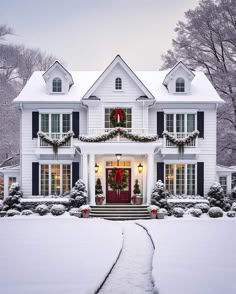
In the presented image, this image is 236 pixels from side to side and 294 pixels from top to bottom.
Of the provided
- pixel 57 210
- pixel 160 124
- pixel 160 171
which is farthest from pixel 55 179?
pixel 160 124

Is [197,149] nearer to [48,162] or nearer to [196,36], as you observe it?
[48,162]

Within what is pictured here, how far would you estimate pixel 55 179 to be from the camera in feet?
92.1

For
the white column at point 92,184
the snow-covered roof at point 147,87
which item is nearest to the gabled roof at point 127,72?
the snow-covered roof at point 147,87

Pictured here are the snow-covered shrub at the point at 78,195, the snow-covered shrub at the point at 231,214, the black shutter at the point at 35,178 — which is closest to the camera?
the snow-covered shrub at the point at 231,214

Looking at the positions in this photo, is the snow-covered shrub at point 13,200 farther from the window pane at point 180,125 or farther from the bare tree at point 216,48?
the bare tree at point 216,48

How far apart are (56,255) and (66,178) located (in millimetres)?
15000

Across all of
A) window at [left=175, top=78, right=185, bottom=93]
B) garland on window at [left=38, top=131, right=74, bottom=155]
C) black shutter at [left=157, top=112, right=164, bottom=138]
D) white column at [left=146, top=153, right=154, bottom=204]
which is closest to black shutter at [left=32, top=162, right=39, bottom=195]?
garland on window at [left=38, top=131, right=74, bottom=155]

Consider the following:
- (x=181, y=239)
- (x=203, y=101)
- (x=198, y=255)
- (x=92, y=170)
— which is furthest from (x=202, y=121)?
(x=198, y=255)

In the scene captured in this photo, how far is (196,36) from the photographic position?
35.9 m

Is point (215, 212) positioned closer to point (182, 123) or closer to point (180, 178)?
point (180, 178)

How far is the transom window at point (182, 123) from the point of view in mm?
27969

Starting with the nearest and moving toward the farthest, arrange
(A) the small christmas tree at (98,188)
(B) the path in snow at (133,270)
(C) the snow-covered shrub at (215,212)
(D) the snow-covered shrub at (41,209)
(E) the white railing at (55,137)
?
(B) the path in snow at (133,270) → (C) the snow-covered shrub at (215,212) → (D) the snow-covered shrub at (41,209) → (A) the small christmas tree at (98,188) → (E) the white railing at (55,137)

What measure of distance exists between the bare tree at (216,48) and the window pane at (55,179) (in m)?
12.3

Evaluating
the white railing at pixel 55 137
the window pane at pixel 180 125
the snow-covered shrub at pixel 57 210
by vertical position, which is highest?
the window pane at pixel 180 125
